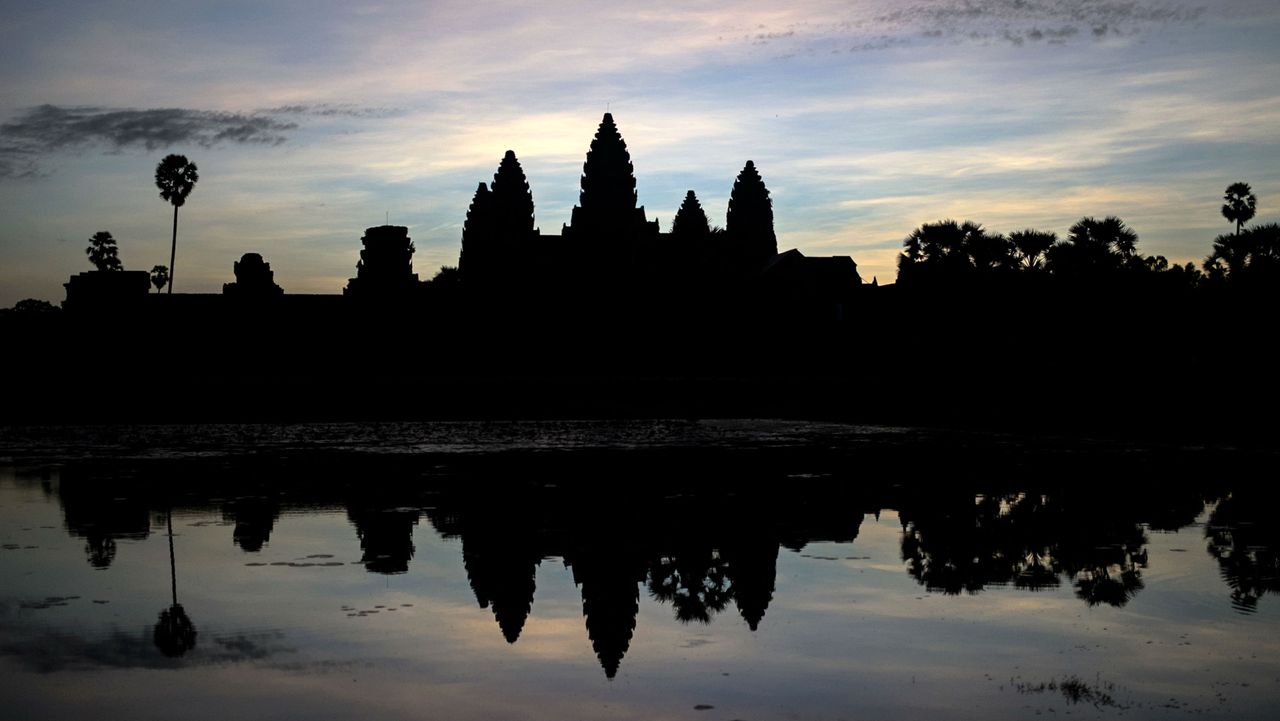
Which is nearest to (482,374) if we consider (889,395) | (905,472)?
(889,395)

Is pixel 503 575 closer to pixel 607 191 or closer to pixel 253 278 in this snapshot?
pixel 253 278

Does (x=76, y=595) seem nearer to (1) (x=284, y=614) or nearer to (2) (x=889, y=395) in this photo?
(1) (x=284, y=614)

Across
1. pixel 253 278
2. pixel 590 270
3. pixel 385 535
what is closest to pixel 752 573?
pixel 385 535

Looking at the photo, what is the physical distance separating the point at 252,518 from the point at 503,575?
18.1 ft

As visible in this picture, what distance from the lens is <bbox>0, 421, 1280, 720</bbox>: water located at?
8.12m

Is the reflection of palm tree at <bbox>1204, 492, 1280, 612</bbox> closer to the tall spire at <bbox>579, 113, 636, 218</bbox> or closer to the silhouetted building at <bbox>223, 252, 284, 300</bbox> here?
the silhouetted building at <bbox>223, 252, 284, 300</bbox>

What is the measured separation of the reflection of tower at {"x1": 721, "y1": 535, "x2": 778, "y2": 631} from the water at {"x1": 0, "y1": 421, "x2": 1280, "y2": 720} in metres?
0.06

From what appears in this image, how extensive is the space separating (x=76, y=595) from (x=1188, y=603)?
9084 mm

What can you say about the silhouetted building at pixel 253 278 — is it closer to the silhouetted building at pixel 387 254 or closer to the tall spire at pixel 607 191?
the silhouetted building at pixel 387 254

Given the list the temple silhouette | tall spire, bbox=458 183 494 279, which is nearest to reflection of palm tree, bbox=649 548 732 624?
the temple silhouette

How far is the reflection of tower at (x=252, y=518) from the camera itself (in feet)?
49.0

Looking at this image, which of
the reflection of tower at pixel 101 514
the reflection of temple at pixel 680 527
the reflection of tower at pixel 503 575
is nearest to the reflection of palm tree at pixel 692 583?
the reflection of temple at pixel 680 527

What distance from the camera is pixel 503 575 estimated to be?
41.8 feet

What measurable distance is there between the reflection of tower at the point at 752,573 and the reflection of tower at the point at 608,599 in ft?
2.82
